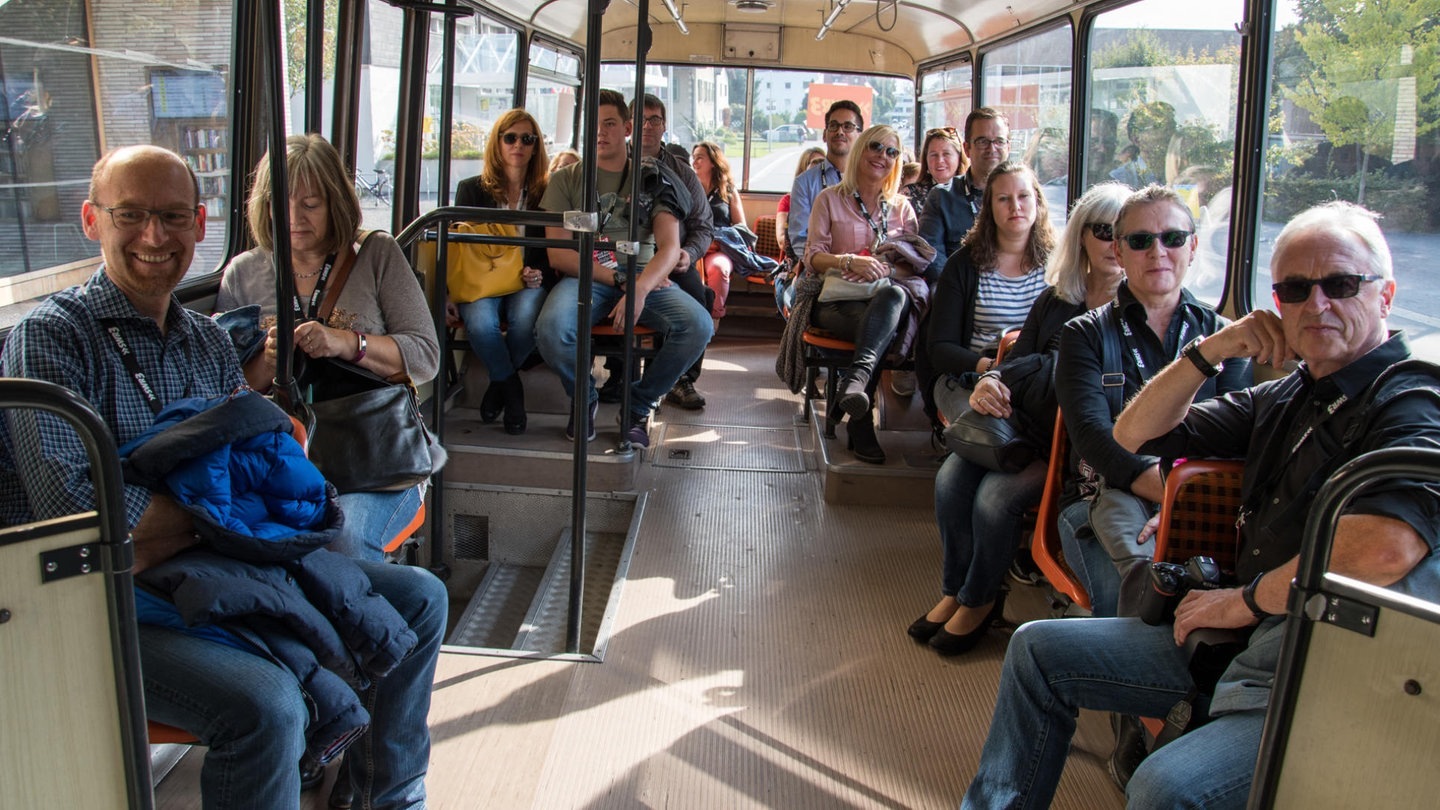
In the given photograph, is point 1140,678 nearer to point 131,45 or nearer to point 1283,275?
point 1283,275

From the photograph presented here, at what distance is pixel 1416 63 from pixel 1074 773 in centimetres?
204

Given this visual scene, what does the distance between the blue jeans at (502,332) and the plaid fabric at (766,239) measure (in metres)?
3.82

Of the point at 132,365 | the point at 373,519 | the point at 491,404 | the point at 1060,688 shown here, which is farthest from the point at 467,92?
the point at 1060,688

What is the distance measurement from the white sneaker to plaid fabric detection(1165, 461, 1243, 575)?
3.23 metres

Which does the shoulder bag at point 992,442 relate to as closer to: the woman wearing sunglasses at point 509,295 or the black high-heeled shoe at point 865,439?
the black high-heeled shoe at point 865,439

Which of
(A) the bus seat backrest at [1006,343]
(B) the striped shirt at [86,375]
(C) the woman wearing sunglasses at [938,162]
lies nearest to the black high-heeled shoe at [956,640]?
(A) the bus seat backrest at [1006,343]

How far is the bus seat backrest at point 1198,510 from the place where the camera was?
220 centimetres

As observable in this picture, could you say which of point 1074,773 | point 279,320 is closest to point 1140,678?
point 1074,773

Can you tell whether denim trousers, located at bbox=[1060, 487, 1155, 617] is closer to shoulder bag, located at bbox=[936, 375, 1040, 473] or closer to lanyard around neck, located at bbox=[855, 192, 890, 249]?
shoulder bag, located at bbox=[936, 375, 1040, 473]

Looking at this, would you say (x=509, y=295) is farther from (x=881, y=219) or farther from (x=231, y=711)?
(x=231, y=711)

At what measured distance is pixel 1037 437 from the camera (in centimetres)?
309

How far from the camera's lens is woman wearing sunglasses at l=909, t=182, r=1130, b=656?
3.04 meters

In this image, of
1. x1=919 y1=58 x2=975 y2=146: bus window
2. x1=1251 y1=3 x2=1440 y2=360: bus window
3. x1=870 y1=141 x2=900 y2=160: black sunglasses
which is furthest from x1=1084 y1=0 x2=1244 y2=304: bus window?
x1=919 y1=58 x2=975 y2=146: bus window

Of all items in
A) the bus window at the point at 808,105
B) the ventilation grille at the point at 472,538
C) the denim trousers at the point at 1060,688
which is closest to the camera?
the denim trousers at the point at 1060,688
